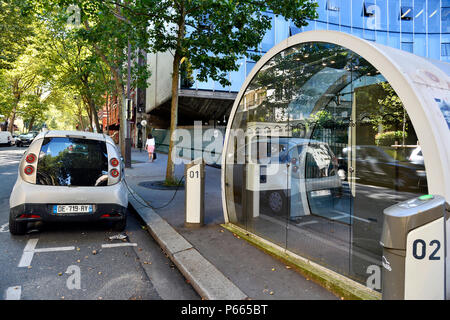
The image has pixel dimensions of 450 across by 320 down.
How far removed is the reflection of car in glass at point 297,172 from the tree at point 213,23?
4.59 metres

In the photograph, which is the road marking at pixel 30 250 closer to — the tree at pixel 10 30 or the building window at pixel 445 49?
the tree at pixel 10 30

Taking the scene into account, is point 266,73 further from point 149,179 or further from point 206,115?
point 206,115

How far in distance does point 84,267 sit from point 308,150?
380cm

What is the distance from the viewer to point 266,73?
15.5ft

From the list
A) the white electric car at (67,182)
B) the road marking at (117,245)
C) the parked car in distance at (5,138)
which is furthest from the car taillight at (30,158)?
the parked car in distance at (5,138)

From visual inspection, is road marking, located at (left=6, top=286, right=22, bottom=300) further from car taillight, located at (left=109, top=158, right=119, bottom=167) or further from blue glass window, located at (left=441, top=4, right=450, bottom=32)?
blue glass window, located at (left=441, top=4, right=450, bottom=32)

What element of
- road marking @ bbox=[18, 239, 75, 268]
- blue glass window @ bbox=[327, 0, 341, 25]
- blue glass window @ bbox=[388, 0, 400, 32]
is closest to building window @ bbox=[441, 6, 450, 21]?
blue glass window @ bbox=[388, 0, 400, 32]

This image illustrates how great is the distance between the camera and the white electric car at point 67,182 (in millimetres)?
4641

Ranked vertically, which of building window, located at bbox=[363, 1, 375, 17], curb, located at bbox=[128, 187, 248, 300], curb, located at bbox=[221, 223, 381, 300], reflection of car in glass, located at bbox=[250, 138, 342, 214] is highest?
building window, located at bbox=[363, 1, 375, 17]

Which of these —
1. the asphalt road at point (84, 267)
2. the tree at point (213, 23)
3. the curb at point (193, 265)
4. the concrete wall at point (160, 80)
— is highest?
the concrete wall at point (160, 80)

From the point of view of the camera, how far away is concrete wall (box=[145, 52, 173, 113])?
23.6 m

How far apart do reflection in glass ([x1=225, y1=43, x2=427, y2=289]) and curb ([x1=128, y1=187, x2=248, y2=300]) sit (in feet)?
3.53

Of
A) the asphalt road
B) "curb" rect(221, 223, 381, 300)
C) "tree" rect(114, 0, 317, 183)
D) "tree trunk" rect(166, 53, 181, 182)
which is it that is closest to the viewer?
"curb" rect(221, 223, 381, 300)
